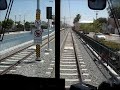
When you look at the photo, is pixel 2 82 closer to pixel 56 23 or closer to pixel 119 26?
pixel 56 23

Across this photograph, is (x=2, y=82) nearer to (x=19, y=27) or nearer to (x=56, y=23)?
(x=56, y=23)

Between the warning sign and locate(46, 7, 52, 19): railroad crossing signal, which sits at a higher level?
locate(46, 7, 52, 19): railroad crossing signal

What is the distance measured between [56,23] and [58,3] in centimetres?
30

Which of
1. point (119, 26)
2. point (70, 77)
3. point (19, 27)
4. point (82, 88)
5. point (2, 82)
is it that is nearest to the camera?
point (82, 88)

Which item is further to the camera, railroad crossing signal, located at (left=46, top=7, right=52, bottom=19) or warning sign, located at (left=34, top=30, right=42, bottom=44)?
railroad crossing signal, located at (left=46, top=7, right=52, bottom=19)

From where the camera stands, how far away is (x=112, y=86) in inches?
164

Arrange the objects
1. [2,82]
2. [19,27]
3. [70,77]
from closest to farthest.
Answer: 1. [2,82]
2. [70,77]
3. [19,27]

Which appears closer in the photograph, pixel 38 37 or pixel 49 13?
pixel 38 37

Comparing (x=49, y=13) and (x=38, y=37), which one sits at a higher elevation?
(x=49, y=13)

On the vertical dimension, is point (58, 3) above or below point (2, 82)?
above

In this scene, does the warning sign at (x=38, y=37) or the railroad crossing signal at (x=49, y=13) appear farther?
A: the railroad crossing signal at (x=49, y=13)

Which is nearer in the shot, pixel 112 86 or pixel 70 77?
pixel 112 86

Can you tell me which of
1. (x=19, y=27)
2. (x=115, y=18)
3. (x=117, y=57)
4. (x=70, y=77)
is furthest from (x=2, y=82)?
(x=19, y=27)

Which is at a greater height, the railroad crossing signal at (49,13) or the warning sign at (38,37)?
the railroad crossing signal at (49,13)
